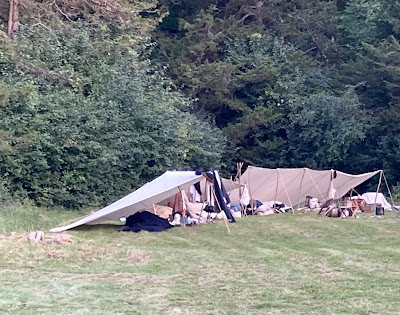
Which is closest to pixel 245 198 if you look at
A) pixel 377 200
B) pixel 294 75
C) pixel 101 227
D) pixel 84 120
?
pixel 377 200

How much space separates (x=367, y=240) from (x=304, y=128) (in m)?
11.1

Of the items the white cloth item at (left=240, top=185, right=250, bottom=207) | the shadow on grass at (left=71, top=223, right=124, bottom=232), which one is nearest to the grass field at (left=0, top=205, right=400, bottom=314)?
the shadow on grass at (left=71, top=223, right=124, bottom=232)

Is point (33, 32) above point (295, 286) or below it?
above

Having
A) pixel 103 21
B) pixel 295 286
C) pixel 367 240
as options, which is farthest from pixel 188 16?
pixel 295 286

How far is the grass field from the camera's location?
522cm

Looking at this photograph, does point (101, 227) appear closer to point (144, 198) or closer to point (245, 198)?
point (144, 198)

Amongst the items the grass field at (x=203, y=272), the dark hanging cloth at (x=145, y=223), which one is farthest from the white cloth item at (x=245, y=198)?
the grass field at (x=203, y=272)

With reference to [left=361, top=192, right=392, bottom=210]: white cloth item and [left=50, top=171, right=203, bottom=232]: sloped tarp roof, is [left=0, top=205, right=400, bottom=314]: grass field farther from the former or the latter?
[left=361, top=192, right=392, bottom=210]: white cloth item

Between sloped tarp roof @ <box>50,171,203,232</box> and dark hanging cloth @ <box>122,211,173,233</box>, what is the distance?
17cm

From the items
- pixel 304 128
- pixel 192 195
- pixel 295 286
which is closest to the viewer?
pixel 295 286

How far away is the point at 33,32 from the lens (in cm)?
1571

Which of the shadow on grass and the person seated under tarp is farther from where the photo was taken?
the person seated under tarp

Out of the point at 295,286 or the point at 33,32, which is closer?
the point at 295,286

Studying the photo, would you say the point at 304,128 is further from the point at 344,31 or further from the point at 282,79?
the point at 344,31
